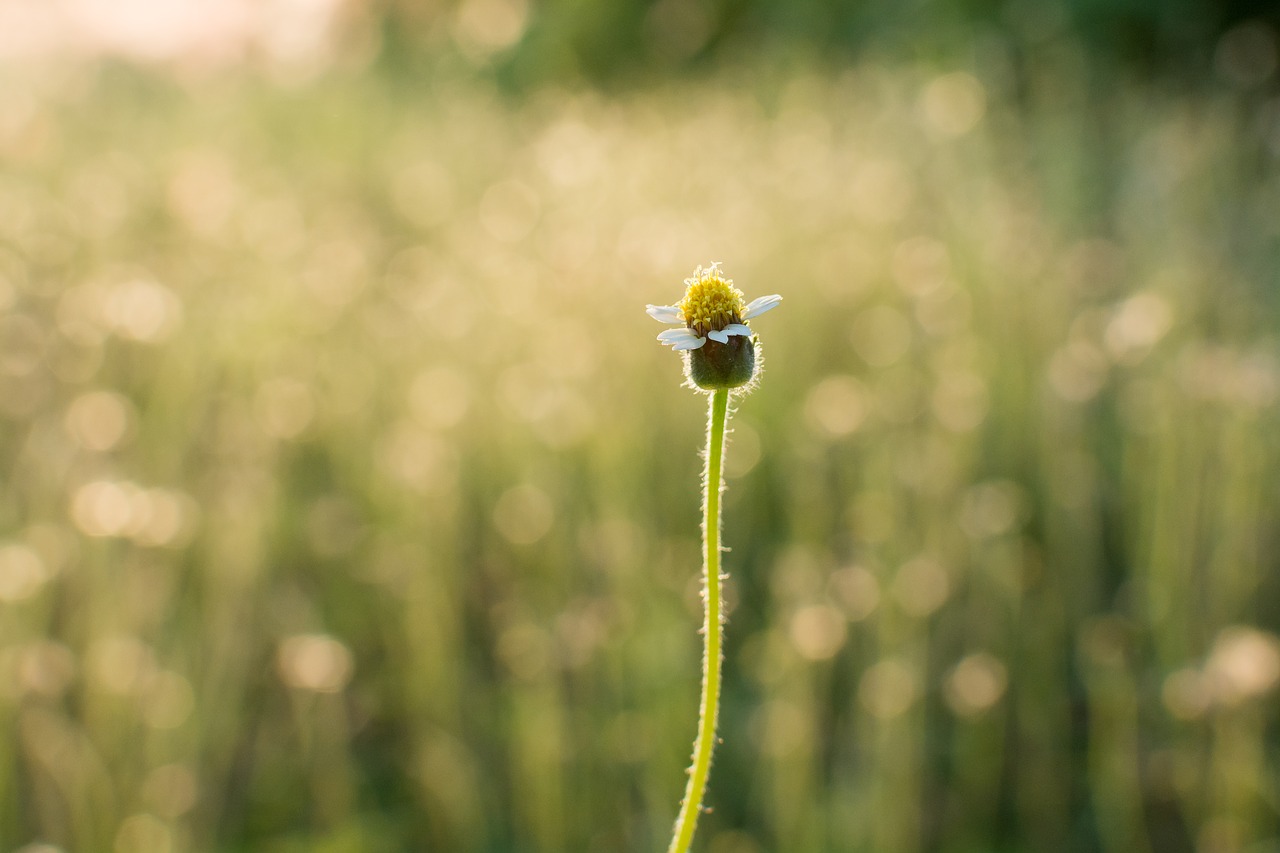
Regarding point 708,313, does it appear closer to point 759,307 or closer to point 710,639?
point 759,307

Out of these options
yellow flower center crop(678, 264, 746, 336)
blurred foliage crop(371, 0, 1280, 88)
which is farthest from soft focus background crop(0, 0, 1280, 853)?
blurred foliage crop(371, 0, 1280, 88)

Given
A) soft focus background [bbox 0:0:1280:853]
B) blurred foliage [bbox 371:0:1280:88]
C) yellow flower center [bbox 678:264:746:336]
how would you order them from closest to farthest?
yellow flower center [bbox 678:264:746:336]
soft focus background [bbox 0:0:1280:853]
blurred foliage [bbox 371:0:1280:88]

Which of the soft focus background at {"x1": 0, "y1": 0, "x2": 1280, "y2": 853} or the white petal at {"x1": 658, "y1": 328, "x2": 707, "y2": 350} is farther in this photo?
the soft focus background at {"x1": 0, "y1": 0, "x2": 1280, "y2": 853}

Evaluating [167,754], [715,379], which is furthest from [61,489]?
[715,379]

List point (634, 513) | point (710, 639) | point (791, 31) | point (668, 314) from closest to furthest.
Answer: point (710, 639)
point (668, 314)
point (634, 513)
point (791, 31)

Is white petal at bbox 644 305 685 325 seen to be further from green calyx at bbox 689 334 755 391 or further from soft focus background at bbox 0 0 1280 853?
soft focus background at bbox 0 0 1280 853

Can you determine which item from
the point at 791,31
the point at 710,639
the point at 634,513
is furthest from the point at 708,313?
the point at 791,31
